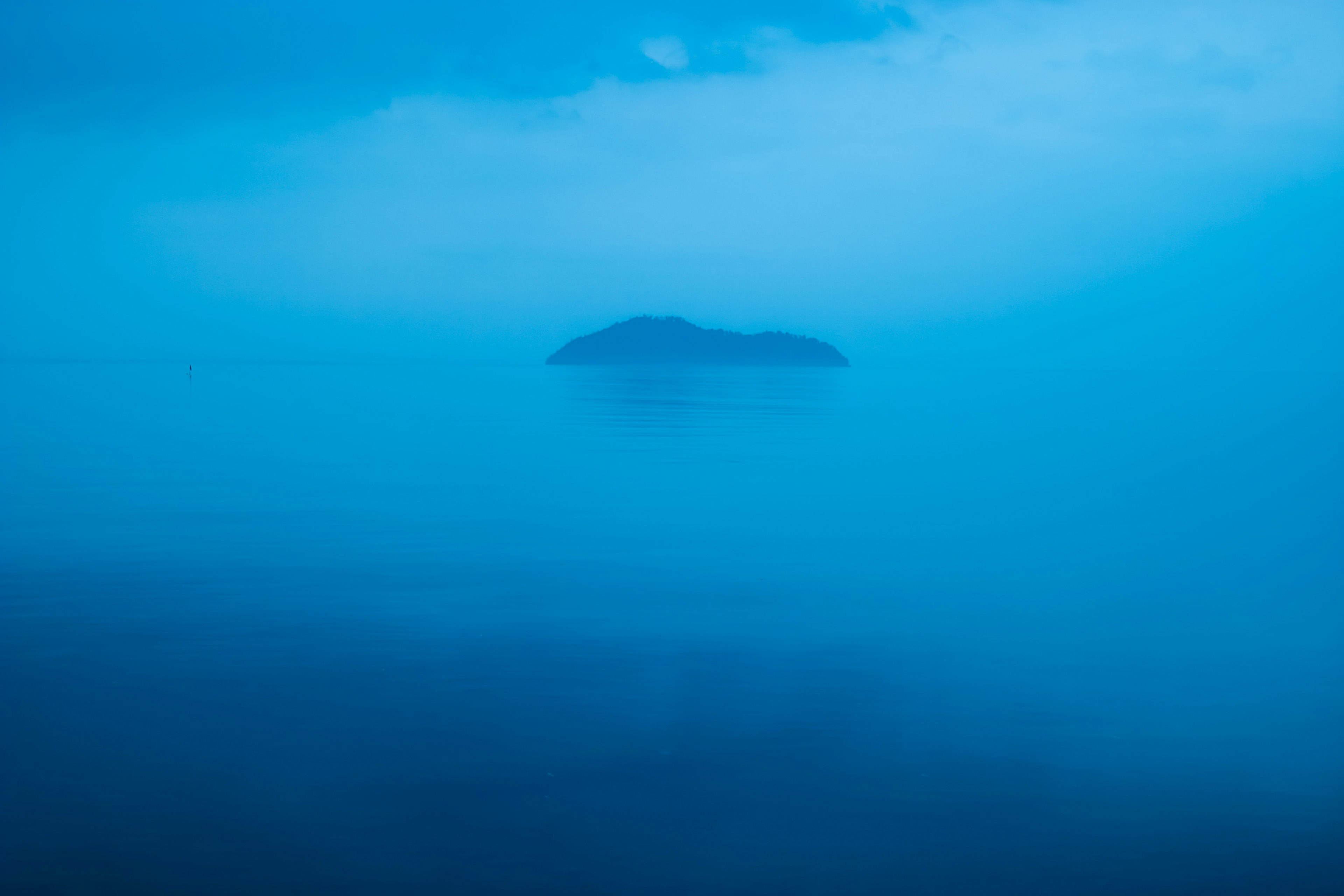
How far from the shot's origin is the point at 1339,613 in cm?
1320

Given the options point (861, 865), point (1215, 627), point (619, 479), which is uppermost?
point (619, 479)

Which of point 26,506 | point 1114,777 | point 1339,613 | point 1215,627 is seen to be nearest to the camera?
point 1114,777

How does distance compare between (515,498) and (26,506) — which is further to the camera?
(515,498)

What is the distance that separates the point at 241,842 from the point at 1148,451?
32.0m

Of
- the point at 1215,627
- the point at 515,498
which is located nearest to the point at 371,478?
the point at 515,498

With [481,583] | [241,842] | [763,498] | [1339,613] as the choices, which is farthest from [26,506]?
[1339,613]

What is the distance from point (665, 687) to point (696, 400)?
55450mm

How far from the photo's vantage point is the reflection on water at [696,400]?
45.0m

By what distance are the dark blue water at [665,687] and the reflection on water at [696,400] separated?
812 inches

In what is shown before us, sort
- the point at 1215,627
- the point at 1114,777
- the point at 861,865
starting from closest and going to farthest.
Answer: the point at 861,865, the point at 1114,777, the point at 1215,627

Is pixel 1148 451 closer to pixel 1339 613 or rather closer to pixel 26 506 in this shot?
pixel 1339 613

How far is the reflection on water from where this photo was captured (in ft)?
148

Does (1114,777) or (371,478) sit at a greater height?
(371,478)

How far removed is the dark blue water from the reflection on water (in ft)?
67.7
